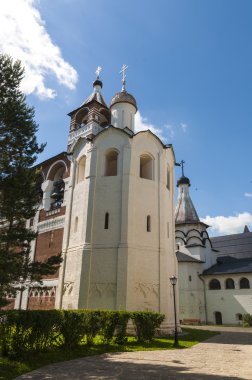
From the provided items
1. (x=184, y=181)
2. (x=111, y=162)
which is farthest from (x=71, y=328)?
Answer: (x=184, y=181)

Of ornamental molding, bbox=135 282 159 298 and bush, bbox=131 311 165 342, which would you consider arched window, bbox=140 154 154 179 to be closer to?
ornamental molding, bbox=135 282 159 298

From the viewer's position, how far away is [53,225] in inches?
882

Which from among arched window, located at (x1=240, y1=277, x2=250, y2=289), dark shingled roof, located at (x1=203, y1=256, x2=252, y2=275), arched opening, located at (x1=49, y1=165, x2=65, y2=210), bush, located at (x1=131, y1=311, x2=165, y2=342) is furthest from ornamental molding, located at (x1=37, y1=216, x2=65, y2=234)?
arched window, located at (x1=240, y1=277, x2=250, y2=289)

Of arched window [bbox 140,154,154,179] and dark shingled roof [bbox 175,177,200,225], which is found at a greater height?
dark shingled roof [bbox 175,177,200,225]

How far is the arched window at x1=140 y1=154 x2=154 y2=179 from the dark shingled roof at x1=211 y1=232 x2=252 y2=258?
20585mm

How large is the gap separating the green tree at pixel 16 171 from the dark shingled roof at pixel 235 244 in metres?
29.5

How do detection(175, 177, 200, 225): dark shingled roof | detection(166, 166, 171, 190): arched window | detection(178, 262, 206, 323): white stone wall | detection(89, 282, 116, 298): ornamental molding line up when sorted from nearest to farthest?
detection(89, 282, 116, 298): ornamental molding
detection(166, 166, 171, 190): arched window
detection(178, 262, 206, 323): white stone wall
detection(175, 177, 200, 225): dark shingled roof

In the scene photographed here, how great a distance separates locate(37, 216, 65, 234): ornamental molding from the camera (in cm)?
2186

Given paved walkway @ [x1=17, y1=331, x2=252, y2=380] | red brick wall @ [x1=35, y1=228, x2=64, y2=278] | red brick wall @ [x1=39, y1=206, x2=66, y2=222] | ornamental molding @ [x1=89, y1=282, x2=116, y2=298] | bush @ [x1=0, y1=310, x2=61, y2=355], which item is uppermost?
red brick wall @ [x1=39, y1=206, x2=66, y2=222]

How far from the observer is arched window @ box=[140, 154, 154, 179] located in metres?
21.5

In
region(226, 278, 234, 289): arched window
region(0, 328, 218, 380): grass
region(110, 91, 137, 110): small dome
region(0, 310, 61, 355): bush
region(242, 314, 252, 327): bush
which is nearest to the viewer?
region(0, 328, 218, 380): grass

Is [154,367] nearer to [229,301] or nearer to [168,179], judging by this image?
[168,179]

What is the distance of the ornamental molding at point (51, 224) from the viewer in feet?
71.7

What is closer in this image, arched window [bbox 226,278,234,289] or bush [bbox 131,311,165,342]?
bush [bbox 131,311,165,342]
